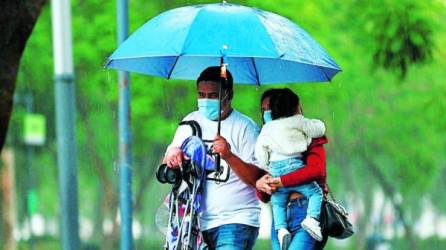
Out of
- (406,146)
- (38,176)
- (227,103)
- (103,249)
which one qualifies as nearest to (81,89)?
(103,249)

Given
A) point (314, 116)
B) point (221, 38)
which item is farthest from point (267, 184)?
point (314, 116)

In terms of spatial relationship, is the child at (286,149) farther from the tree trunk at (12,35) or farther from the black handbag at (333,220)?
the tree trunk at (12,35)

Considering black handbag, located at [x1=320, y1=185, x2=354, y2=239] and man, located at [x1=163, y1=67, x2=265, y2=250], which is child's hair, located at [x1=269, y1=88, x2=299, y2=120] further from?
black handbag, located at [x1=320, y1=185, x2=354, y2=239]

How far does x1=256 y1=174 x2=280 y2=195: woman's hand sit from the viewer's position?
7.55 m

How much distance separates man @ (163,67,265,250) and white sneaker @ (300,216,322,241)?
Result: 0.29 m

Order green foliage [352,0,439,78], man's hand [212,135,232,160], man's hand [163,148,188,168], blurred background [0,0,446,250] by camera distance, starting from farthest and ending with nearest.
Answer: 1. blurred background [0,0,446,250]
2. green foliage [352,0,439,78]
3. man's hand [163,148,188,168]
4. man's hand [212,135,232,160]

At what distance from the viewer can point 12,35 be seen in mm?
10758

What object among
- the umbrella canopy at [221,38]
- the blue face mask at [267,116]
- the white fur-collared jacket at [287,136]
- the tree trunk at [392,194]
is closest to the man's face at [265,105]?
the blue face mask at [267,116]

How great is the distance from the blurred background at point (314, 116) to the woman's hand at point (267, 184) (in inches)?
407

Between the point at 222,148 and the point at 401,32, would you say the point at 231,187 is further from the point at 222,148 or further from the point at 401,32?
the point at 401,32

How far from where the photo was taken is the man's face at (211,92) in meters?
7.70

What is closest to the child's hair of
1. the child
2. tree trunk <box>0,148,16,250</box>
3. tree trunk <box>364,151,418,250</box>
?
the child

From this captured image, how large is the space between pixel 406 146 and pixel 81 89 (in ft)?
29.3

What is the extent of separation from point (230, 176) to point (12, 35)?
359cm
